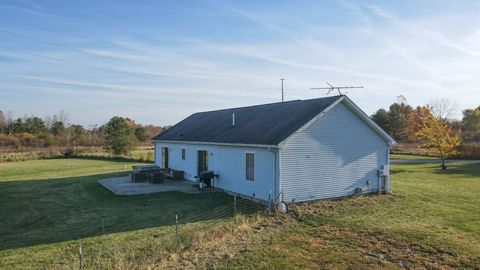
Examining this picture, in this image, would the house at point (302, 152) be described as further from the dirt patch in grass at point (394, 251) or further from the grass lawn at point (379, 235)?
the dirt patch in grass at point (394, 251)

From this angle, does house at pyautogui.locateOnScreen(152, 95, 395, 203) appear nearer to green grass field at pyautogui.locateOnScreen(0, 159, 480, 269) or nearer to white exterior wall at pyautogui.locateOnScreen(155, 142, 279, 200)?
white exterior wall at pyautogui.locateOnScreen(155, 142, 279, 200)

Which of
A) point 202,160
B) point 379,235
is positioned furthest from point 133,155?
point 379,235

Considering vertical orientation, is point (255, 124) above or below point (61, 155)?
above

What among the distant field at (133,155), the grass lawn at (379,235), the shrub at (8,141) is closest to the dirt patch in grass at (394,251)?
the grass lawn at (379,235)

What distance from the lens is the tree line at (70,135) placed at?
43.3 meters

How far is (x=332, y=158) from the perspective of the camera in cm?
1636

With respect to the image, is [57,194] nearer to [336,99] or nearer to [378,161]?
[336,99]

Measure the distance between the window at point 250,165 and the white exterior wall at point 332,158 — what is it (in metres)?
1.89

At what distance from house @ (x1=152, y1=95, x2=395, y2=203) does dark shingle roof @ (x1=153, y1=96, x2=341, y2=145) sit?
0.07 meters

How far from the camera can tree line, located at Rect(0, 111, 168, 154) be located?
43344mm

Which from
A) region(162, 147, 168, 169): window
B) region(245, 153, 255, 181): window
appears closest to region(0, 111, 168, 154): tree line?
region(162, 147, 168, 169): window

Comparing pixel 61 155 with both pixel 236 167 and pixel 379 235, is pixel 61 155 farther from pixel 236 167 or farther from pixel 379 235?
pixel 379 235

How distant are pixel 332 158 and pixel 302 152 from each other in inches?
67.6

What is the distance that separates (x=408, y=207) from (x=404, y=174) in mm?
12603
